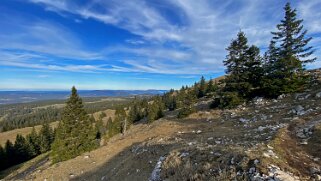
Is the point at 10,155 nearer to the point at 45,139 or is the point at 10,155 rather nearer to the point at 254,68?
the point at 45,139

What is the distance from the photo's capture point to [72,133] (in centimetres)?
4172

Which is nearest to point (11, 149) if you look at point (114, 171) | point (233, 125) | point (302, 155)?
point (114, 171)

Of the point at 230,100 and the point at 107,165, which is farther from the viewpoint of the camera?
the point at 230,100

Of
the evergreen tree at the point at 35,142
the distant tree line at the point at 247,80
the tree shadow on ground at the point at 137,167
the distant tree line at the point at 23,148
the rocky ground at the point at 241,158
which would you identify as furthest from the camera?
the evergreen tree at the point at 35,142

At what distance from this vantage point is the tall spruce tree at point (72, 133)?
41500 millimetres

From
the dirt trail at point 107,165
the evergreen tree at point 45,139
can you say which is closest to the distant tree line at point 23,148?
the evergreen tree at point 45,139

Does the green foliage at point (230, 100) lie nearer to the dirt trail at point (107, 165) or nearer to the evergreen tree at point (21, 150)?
the dirt trail at point (107, 165)

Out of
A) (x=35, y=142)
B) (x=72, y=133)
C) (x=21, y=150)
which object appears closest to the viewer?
(x=72, y=133)

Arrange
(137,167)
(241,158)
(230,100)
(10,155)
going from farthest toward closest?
1. (10,155)
2. (230,100)
3. (137,167)
4. (241,158)

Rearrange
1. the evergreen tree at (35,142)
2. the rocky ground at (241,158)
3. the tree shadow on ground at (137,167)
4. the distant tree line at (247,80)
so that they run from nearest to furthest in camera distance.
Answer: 1. the rocky ground at (241,158)
2. the tree shadow on ground at (137,167)
3. the distant tree line at (247,80)
4. the evergreen tree at (35,142)

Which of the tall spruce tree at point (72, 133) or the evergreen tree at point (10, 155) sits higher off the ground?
the tall spruce tree at point (72, 133)

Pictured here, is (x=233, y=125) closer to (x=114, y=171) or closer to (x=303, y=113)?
(x=303, y=113)

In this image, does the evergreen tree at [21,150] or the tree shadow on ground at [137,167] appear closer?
the tree shadow on ground at [137,167]

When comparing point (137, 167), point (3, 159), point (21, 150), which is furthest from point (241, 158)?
point (21, 150)
